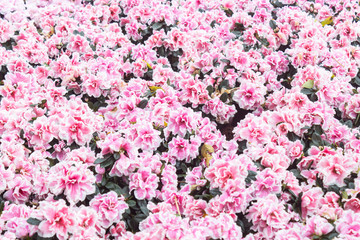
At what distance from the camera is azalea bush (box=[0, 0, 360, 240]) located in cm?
233

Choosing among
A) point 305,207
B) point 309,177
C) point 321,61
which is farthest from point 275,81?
point 305,207

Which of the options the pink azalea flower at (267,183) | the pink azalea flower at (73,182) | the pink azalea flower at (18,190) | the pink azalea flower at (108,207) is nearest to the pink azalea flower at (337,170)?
the pink azalea flower at (267,183)

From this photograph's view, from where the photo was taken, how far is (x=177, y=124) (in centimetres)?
281

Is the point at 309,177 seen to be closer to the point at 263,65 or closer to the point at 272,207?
the point at 272,207

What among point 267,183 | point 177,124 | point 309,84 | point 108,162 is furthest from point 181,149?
point 309,84

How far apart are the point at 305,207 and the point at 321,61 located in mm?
1713

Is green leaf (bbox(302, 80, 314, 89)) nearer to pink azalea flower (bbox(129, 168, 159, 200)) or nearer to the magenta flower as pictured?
pink azalea flower (bbox(129, 168, 159, 200))

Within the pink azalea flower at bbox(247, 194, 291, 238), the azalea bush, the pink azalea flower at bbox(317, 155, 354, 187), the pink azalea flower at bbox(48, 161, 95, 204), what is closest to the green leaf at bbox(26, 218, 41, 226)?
the azalea bush

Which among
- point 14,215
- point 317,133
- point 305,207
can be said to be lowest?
point 14,215

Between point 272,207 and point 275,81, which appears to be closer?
point 272,207

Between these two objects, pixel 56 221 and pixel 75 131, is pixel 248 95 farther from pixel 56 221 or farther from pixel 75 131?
pixel 56 221

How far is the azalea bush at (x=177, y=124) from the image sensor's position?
2328 millimetres

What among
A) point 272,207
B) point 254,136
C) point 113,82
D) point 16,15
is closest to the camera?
point 272,207

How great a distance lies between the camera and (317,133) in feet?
9.36
